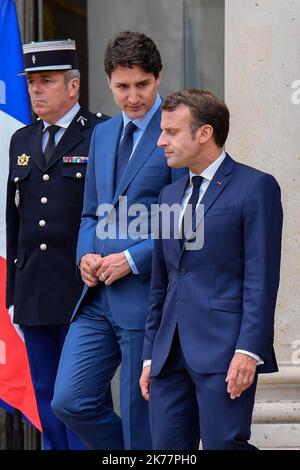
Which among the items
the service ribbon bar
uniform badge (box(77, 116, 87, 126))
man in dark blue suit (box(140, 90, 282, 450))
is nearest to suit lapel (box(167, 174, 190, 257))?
man in dark blue suit (box(140, 90, 282, 450))

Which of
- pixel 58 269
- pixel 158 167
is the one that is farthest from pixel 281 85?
pixel 58 269

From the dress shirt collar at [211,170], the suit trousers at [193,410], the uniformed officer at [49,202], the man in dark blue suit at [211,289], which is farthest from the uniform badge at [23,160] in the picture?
the suit trousers at [193,410]

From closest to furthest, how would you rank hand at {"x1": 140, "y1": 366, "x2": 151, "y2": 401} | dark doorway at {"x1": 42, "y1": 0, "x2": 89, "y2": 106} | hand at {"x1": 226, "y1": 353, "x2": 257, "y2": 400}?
1. hand at {"x1": 226, "y1": 353, "x2": 257, "y2": 400}
2. hand at {"x1": 140, "y1": 366, "x2": 151, "y2": 401}
3. dark doorway at {"x1": 42, "y1": 0, "x2": 89, "y2": 106}

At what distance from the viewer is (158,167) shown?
4762mm

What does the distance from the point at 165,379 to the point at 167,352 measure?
0.10 metres

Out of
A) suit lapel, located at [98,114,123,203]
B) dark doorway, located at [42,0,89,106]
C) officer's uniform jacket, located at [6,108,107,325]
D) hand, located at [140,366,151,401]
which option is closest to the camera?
hand, located at [140,366,151,401]

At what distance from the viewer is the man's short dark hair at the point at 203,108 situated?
4305 millimetres

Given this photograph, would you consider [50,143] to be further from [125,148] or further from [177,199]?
[177,199]

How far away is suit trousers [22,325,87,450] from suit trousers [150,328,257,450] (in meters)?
1.04

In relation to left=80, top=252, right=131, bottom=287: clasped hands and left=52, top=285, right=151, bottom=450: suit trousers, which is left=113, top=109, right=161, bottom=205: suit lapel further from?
left=52, top=285, right=151, bottom=450: suit trousers

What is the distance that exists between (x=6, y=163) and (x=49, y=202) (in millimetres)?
521

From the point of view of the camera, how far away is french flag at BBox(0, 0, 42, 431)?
560 centimetres

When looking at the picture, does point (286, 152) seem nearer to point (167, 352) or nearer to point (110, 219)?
point (110, 219)

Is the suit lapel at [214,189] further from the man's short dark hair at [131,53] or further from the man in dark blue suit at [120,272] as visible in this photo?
the man's short dark hair at [131,53]
